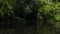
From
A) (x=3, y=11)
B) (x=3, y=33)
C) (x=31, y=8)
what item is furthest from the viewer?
(x=31, y=8)

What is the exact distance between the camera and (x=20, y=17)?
20828 millimetres

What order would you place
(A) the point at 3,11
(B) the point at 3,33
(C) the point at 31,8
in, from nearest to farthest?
(B) the point at 3,33 < (A) the point at 3,11 < (C) the point at 31,8

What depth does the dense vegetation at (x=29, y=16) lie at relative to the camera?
18891 millimetres

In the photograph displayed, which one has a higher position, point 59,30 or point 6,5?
point 6,5

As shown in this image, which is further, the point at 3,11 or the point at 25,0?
the point at 25,0

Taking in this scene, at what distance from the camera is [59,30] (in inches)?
715

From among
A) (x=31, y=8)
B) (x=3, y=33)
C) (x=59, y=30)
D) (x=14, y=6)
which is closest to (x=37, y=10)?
(x=31, y=8)

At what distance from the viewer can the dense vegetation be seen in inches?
744

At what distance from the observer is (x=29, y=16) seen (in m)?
21.4

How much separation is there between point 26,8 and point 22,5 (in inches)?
22.1

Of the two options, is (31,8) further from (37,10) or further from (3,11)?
(3,11)

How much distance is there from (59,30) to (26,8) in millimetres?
4306

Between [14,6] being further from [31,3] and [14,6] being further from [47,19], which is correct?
[47,19]

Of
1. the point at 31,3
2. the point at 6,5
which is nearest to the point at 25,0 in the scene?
the point at 31,3
